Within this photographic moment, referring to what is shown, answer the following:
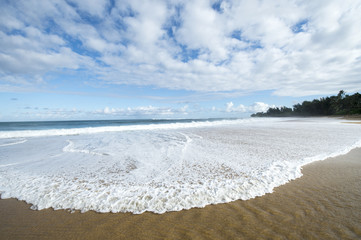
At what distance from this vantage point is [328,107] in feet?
238

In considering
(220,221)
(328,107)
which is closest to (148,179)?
(220,221)

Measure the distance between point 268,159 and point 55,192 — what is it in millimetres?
6402

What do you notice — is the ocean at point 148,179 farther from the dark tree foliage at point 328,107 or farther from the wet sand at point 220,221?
the dark tree foliage at point 328,107

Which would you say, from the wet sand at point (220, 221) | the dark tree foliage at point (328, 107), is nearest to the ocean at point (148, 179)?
the wet sand at point (220, 221)

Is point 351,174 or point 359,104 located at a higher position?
point 359,104

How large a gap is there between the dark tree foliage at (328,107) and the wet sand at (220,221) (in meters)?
71.2

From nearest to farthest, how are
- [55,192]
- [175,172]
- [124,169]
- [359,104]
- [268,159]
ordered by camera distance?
[55,192] → [175,172] → [124,169] → [268,159] → [359,104]

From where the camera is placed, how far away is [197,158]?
6.09m

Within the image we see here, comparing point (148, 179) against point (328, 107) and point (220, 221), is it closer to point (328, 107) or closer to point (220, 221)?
point (220, 221)

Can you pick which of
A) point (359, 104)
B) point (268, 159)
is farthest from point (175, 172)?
point (359, 104)

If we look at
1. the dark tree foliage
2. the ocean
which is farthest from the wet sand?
the dark tree foliage

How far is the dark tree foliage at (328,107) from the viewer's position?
195ft

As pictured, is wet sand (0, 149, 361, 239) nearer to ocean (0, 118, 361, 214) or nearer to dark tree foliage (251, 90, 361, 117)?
ocean (0, 118, 361, 214)

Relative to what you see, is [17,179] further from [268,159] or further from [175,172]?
[268,159]
